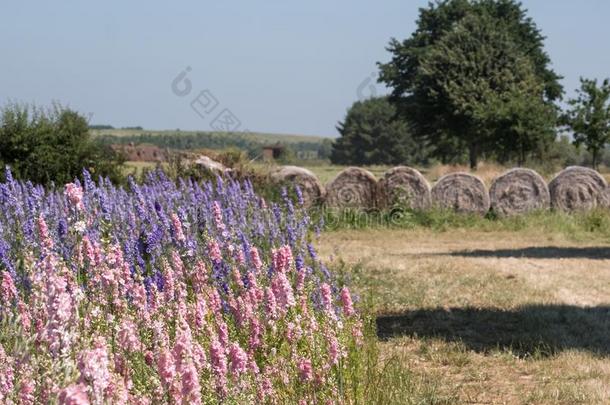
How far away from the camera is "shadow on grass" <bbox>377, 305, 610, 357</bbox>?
22.4 feet

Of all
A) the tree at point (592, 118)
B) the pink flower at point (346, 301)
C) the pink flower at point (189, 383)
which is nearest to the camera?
the pink flower at point (189, 383)

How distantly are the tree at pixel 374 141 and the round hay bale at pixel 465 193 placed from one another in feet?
232

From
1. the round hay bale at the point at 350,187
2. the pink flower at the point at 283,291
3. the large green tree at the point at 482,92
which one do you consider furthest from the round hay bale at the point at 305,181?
the large green tree at the point at 482,92

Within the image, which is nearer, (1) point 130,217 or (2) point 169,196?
(1) point 130,217

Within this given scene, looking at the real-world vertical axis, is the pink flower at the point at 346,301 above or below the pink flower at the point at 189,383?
below

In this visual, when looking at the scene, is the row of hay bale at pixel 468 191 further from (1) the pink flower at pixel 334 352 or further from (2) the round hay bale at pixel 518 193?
(1) the pink flower at pixel 334 352

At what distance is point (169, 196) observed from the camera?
8914 mm

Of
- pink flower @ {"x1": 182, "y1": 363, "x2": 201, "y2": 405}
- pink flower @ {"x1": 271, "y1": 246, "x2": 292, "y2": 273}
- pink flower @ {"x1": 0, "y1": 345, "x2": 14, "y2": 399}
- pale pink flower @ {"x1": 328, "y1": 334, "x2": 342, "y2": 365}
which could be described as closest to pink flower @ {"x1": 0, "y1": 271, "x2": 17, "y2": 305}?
pink flower @ {"x1": 0, "y1": 345, "x2": 14, "y2": 399}

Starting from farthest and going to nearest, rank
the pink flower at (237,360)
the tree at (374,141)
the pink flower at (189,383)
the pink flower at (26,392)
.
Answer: the tree at (374,141) < the pink flower at (237,360) < the pink flower at (26,392) < the pink flower at (189,383)

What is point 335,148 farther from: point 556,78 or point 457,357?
point 457,357

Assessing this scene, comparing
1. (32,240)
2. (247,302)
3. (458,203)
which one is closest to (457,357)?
(247,302)

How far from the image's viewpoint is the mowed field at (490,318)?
18.4ft

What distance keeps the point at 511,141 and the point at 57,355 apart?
37857mm

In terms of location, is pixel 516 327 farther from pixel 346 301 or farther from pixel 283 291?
pixel 283 291
